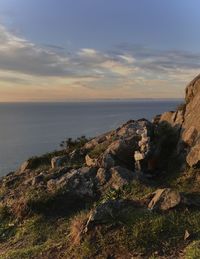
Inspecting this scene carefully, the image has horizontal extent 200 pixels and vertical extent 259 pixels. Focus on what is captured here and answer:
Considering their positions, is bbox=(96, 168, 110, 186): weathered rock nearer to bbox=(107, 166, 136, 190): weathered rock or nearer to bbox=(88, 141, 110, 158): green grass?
bbox=(107, 166, 136, 190): weathered rock

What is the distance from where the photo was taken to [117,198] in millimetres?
13898

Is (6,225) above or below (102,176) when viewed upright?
below

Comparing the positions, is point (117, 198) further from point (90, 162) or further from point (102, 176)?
point (90, 162)

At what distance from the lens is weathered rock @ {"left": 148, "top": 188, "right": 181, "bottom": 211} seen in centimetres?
1167

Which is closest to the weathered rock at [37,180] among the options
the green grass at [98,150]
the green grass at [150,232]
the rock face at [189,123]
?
the green grass at [98,150]

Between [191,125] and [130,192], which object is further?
[191,125]

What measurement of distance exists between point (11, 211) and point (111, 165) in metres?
3.72

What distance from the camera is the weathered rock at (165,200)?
460 inches

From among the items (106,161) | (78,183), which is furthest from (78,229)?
(106,161)

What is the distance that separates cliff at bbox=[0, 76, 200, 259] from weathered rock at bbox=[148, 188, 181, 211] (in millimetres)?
25

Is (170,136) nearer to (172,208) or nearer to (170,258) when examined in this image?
(172,208)

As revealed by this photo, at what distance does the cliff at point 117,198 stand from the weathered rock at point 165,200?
3 centimetres

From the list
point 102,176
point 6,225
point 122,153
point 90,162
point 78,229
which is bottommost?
point 6,225

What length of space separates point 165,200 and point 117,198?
2358 millimetres
